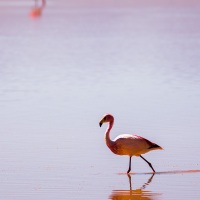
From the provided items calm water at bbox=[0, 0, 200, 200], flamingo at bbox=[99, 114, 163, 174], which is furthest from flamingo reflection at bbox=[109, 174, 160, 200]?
flamingo at bbox=[99, 114, 163, 174]

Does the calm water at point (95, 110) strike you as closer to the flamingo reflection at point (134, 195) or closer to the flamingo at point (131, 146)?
the flamingo reflection at point (134, 195)

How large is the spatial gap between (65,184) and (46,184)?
227 mm

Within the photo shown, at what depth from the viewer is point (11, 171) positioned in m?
11.5

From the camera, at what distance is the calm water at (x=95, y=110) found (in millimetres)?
10992

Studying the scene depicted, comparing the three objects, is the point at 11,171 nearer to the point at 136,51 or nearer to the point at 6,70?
the point at 6,70

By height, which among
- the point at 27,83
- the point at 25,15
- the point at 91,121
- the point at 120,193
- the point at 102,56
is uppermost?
the point at 25,15

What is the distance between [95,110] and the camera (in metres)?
16.2

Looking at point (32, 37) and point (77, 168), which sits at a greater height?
point (32, 37)

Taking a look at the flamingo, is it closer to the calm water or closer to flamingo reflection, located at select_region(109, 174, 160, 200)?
the calm water

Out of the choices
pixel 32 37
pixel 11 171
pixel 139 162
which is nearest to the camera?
pixel 11 171

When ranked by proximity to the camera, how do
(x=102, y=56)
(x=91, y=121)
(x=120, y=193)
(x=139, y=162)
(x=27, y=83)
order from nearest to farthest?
(x=120, y=193)
(x=139, y=162)
(x=91, y=121)
(x=27, y=83)
(x=102, y=56)

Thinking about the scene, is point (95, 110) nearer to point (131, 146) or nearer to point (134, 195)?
point (131, 146)

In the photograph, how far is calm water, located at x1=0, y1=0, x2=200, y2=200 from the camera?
11.0 meters

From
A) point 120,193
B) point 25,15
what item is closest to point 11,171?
point 120,193
